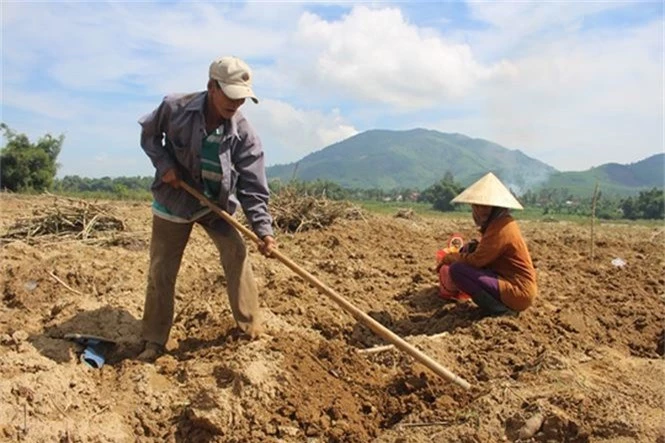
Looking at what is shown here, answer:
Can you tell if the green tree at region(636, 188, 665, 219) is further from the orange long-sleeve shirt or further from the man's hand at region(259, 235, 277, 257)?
the man's hand at region(259, 235, 277, 257)

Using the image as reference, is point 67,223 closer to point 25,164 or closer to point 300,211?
point 300,211

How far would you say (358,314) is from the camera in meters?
3.57

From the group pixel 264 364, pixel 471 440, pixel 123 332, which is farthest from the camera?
pixel 123 332

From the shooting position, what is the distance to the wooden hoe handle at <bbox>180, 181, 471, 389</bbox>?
333 centimetres

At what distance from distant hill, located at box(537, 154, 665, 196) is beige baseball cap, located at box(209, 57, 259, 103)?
13836 cm

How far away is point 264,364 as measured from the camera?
3.50 meters

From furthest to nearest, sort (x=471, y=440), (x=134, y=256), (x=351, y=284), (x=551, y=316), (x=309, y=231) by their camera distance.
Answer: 1. (x=309, y=231)
2. (x=134, y=256)
3. (x=351, y=284)
4. (x=551, y=316)
5. (x=471, y=440)

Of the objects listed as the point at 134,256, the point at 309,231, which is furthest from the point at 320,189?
the point at 134,256

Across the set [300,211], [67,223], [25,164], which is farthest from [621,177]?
[67,223]

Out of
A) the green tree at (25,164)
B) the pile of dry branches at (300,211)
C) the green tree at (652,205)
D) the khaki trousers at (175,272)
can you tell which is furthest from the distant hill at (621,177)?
the khaki trousers at (175,272)

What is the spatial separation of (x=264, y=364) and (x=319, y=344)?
527 millimetres

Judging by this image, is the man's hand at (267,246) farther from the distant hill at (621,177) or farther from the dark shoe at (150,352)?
the distant hill at (621,177)

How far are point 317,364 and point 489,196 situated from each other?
176 cm

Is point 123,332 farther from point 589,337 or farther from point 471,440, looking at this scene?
point 589,337
